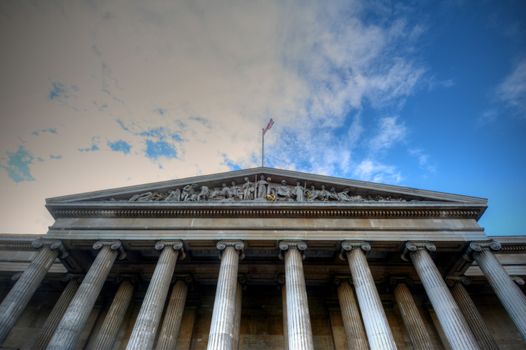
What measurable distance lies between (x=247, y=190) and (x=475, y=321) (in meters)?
14.0

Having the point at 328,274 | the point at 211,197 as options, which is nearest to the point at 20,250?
the point at 211,197

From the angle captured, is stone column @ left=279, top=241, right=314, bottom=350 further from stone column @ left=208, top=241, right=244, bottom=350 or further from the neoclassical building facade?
stone column @ left=208, top=241, right=244, bottom=350

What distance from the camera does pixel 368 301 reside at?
45.9 feet

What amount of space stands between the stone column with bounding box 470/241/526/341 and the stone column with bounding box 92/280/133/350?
19220 mm

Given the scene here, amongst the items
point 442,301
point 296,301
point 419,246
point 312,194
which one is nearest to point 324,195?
point 312,194

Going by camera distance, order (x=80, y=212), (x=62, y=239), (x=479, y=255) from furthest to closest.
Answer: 1. (x=80, y=212)
2. (x=62, y=239)
3. (x=479, y=255)

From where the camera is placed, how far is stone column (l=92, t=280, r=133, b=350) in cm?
1625

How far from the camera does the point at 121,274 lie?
63.4 ft

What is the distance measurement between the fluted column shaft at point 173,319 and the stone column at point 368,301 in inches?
376

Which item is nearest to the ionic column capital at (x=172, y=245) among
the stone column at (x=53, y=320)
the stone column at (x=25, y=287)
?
the stone column at (x=25, y=287)

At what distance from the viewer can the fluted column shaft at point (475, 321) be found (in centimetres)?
1543

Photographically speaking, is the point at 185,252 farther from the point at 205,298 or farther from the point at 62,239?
the point at 62,239

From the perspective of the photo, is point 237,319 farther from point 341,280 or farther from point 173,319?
point 341,280

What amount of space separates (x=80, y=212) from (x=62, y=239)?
179cm
